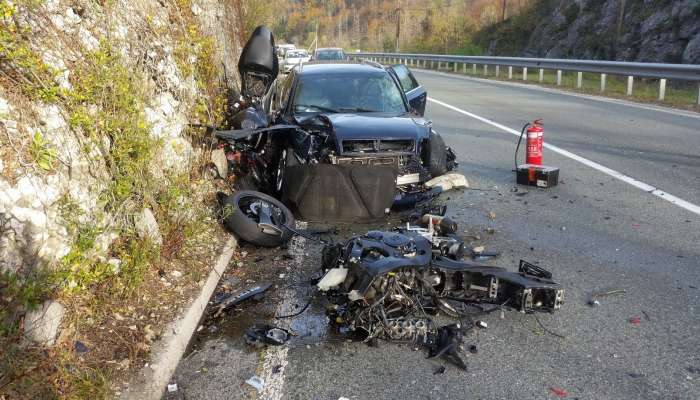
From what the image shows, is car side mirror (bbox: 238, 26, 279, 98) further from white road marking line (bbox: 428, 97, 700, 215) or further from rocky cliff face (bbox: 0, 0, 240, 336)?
white road marking line (bbox: 428, 97, 700, 215)

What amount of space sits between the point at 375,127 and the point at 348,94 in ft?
4.29

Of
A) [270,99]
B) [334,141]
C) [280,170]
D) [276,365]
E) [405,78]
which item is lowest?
[276,365]

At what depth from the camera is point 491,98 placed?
18.4 m

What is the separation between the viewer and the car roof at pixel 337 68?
27.8 ft

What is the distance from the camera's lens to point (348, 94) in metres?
7.97

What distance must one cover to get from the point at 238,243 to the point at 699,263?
418cm

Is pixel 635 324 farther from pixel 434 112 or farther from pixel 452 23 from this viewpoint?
pixel 452 23

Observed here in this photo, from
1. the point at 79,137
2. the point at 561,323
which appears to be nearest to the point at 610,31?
the point at 561,323

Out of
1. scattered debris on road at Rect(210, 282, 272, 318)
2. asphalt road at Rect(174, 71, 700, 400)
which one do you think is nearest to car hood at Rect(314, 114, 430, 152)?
asphalt road at Rect(174, 71, 700, 400)

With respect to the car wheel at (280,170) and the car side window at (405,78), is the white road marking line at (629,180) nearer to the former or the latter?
the car side window at (405,78)

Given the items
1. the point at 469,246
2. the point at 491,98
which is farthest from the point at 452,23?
the point at 469,246

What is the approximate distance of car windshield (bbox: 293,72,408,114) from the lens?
7785mm

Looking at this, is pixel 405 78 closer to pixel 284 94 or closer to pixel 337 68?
pixel 337 68

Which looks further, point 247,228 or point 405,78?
point 405,78
